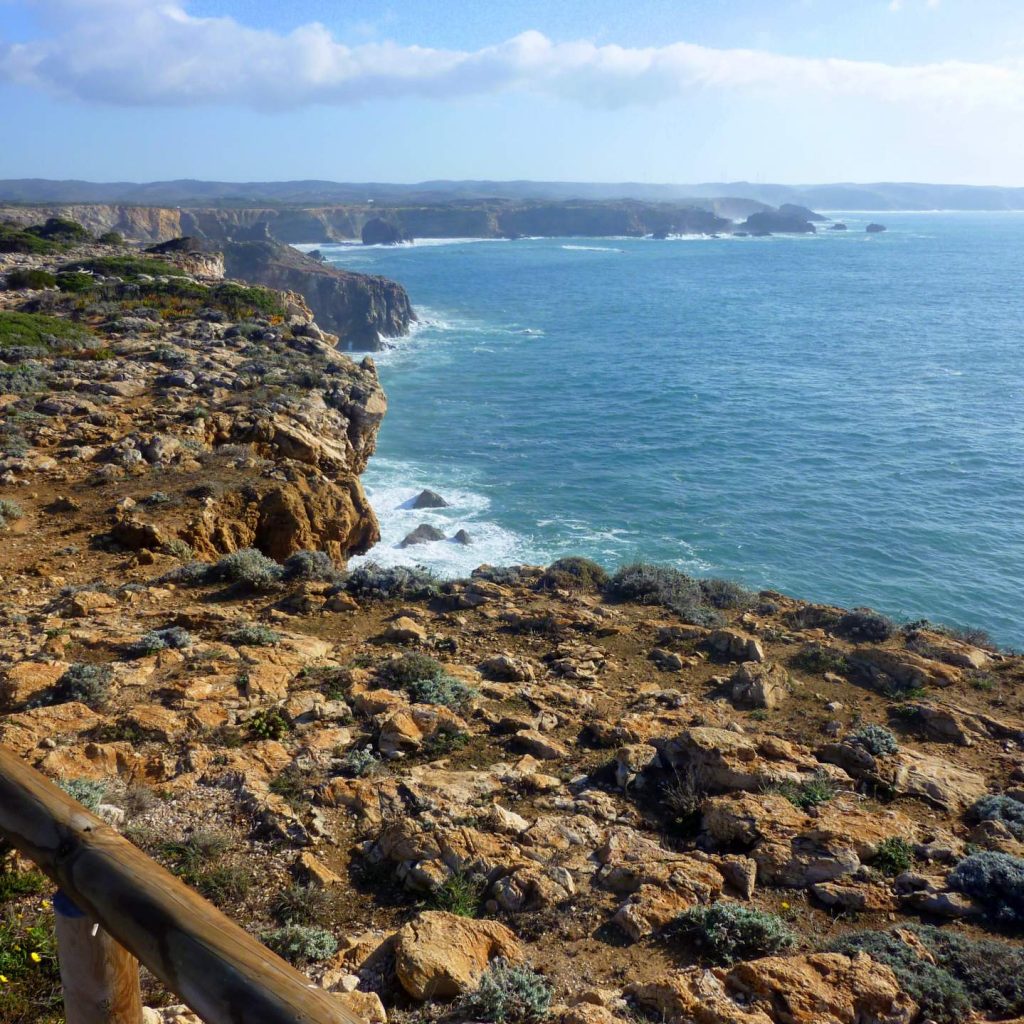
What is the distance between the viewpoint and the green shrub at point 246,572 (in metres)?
11.8

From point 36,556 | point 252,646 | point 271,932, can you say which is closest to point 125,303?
point 36,556

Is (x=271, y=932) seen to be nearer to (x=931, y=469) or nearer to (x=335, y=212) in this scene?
(x=931, y=469)

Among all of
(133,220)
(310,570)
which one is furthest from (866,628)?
(133,220)

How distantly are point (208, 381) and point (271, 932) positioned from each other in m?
17.3

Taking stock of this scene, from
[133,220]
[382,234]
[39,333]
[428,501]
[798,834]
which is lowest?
[428,501]

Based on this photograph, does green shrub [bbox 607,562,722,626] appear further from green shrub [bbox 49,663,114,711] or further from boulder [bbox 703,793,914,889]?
green shrub [bbox 49,663,114,711]

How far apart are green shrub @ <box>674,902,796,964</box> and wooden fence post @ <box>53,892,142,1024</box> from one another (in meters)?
4.18

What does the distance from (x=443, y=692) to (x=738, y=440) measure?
34.3m

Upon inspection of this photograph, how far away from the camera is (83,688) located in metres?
7.92

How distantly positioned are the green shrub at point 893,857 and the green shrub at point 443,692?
4.21 m

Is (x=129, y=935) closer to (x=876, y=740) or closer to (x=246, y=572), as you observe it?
(x=876, y=740)

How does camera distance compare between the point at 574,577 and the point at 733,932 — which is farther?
the point at 574,577

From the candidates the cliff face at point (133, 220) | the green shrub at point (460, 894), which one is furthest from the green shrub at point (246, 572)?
the cliff face at point (133, 220)

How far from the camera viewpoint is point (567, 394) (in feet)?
161
